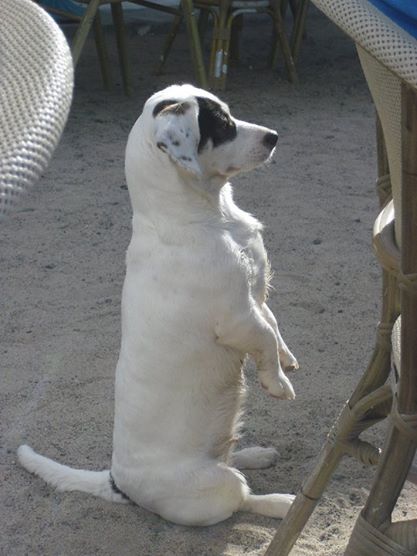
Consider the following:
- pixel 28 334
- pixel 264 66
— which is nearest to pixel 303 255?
pixel 28 334

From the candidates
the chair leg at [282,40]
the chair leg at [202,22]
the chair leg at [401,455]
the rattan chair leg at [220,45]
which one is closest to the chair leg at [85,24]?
the rattan chair leg at [220,45]

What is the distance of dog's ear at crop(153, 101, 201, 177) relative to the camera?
266cm

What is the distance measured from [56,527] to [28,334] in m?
1.16

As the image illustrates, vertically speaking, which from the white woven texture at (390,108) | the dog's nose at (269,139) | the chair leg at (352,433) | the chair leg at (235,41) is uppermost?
the white woven texture at (390,108)

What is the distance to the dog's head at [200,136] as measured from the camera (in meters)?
2.67

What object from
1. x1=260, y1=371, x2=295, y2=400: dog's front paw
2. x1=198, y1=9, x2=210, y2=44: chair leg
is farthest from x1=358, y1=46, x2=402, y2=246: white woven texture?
x1=198, y1=9, x2=210, y2=44: chair leg

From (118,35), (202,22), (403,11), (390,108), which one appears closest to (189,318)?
(390,108)

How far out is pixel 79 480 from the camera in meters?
2.98

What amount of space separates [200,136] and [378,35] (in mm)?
1233

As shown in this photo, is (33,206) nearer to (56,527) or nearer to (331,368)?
(331,368)

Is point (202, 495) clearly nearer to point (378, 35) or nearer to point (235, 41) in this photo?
point (378, 35)

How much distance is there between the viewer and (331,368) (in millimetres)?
3613

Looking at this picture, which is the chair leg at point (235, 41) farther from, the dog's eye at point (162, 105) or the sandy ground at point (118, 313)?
the dog's eye at point (162, 105)

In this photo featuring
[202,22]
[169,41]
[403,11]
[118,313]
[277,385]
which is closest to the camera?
[403,11]
